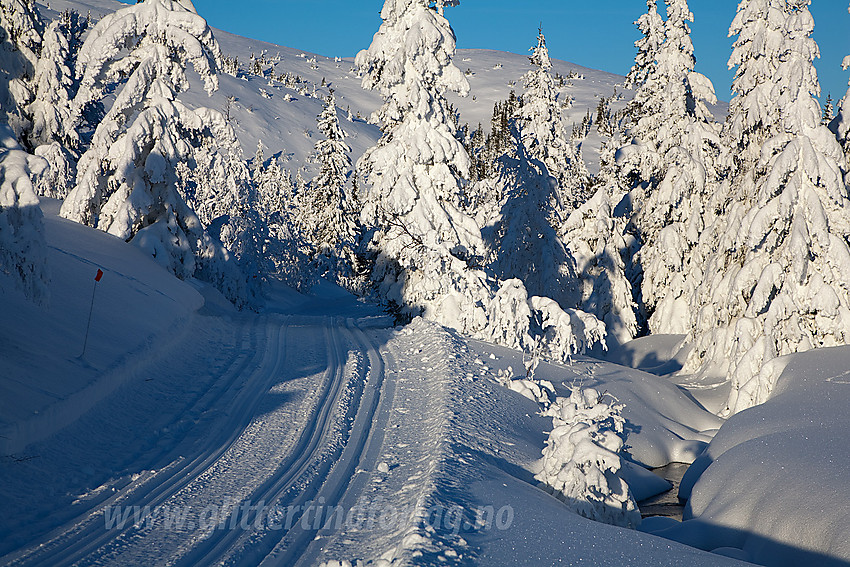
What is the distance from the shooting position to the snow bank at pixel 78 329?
32.2ft

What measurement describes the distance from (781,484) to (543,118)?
2231 centimetres

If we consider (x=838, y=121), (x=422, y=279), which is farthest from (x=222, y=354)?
(x=838, y=121)

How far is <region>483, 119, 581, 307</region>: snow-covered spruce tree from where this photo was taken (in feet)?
84.1

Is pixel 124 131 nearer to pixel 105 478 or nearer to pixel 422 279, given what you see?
pixel 422 279

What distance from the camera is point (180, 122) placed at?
70.7 ft

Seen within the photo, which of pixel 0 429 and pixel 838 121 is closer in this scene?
pixel 0 429

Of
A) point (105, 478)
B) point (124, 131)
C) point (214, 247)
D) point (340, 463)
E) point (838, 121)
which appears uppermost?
point (838, 121)

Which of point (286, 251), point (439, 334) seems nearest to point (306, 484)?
point (439, 334)

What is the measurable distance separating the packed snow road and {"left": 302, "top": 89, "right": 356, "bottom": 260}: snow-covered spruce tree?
90.5 feet

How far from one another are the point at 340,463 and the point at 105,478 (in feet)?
11.2

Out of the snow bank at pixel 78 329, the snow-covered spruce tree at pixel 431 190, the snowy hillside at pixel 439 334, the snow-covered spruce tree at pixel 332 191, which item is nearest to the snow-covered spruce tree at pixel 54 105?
the snowy hillside at pixel 439 334

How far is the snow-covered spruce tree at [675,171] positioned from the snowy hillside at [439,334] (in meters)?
0.14

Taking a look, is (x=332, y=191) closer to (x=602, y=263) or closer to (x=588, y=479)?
(x=602, y=263)

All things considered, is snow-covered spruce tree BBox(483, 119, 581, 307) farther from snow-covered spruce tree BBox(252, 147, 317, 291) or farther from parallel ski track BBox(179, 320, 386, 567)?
snow-covered spruce tree BBox(252, 147, 317, 291)
